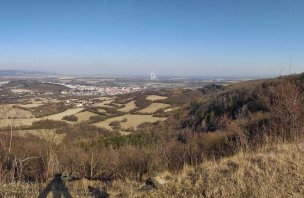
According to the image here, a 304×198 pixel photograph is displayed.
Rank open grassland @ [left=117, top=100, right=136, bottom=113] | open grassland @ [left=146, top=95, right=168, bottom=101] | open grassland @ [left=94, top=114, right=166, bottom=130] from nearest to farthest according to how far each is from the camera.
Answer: open grassland @ [left=94, top=114, right=166, bottom=130], open grassland @ [left=117, top=100, right=136, bottom=113], open grassland @ [left=146, top=95, right=168, bottom=101]

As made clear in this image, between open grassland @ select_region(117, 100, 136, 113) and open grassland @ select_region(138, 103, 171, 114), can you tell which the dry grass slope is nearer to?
open grassland @ select_region(138, 103, 171, 114)

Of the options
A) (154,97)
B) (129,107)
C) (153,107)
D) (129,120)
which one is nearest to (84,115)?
(129,120)

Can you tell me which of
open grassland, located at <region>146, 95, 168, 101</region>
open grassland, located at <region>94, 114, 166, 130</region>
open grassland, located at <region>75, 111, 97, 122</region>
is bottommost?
open grassland, located at <region>75, 111, 97, 122</region>

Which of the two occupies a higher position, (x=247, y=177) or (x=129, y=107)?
(x=247, y=177)

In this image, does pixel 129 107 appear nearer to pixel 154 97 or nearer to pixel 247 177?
pixel 154 97

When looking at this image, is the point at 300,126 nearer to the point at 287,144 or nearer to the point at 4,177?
the point at 287,144

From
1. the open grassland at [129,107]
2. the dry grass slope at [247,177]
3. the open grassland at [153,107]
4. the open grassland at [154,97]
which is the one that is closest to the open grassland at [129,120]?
the open grassland at [153,107]

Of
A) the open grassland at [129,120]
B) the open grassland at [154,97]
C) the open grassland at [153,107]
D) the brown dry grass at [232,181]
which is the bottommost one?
the open grassland at [129,120]

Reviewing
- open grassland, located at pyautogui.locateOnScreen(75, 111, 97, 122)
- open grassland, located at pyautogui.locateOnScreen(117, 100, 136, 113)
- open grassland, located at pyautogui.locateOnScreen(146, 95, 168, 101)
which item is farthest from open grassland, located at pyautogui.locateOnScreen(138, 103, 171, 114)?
open grassland, located at pyautogui.locateOnScreen(75, 111, 97, 122)

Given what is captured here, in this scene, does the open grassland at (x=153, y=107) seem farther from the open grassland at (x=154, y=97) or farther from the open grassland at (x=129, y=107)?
the open grassland at (x=154, y=97)
